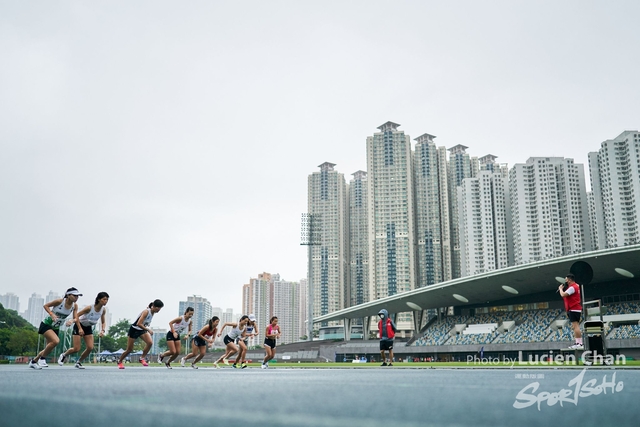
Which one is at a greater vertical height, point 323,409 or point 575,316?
point 575,316

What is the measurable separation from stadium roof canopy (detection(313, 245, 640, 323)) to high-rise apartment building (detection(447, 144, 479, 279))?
47.2 meters

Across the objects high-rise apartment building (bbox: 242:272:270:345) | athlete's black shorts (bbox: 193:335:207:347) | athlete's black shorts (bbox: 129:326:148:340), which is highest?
high-rise apartment building (bbox: 242:272:270:345)

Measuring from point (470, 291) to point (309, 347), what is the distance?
1080 inches

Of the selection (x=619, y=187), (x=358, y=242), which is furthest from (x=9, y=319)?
(x=619, y=187)

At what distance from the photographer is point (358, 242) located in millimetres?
117438

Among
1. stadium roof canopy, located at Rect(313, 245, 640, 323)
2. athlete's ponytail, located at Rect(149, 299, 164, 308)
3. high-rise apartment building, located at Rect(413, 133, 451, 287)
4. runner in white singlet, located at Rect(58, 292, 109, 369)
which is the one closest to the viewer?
runner in white singlet, located at Rect(58, 292, 109, 369)

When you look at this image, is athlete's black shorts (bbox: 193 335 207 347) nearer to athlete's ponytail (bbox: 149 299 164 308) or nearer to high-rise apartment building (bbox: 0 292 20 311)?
athlete's ponytail (bbox: 149 299 164 308)

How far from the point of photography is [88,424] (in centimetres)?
227

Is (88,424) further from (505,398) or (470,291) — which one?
(470,291)

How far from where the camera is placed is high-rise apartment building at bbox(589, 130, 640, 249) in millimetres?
81625

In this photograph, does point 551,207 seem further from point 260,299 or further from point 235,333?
point 260,299

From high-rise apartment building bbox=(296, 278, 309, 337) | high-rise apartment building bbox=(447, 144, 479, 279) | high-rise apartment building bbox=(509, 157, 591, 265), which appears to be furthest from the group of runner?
high-rise apartment building bbox=(296, 278, 309, 337)

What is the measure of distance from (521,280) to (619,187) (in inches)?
1815

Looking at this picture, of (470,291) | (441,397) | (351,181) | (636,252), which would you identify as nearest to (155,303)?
(441,397)
